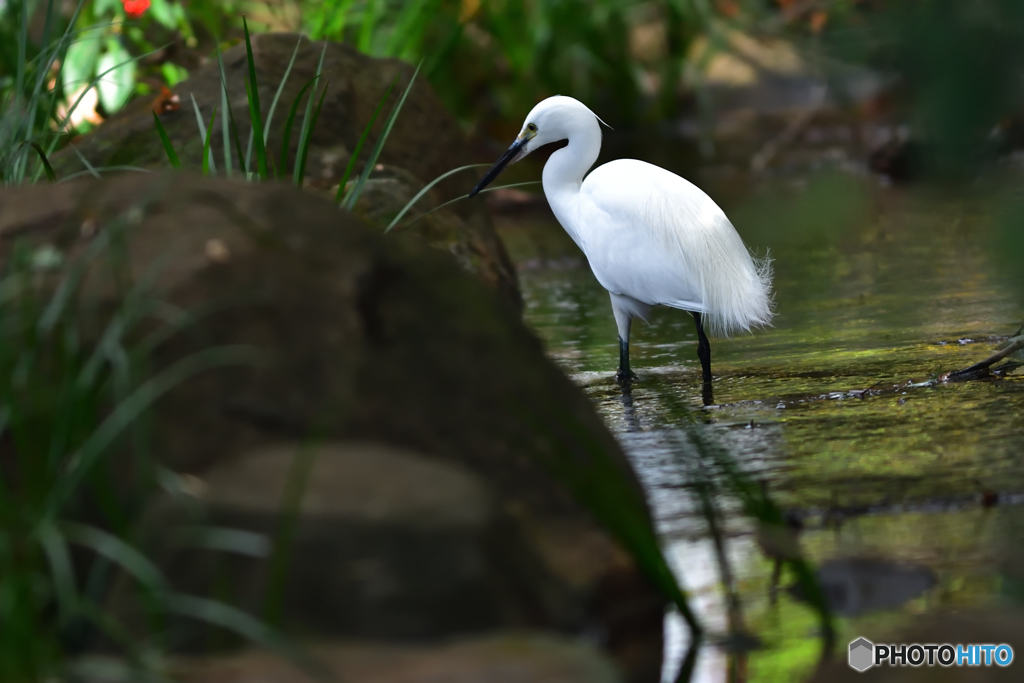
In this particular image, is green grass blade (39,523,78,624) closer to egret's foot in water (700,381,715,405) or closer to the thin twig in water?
egret's foot in water (700,381,715,405)

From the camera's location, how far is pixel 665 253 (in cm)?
483

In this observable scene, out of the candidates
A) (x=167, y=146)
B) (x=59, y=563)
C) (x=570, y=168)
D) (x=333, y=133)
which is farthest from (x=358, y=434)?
(x=333, y=133)

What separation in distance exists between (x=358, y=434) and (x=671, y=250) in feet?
9.24

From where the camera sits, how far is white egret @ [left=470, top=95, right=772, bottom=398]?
184 inches

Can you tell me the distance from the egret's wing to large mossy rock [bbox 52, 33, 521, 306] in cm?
80

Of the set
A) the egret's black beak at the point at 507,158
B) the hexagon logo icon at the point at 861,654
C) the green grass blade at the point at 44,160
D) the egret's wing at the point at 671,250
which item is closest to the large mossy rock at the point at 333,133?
the egret's black beak at the point at 507,158

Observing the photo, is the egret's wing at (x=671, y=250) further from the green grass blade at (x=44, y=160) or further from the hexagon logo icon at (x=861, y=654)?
the hexagon logo icon at (x=861, y=654)

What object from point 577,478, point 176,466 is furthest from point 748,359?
point 176,466

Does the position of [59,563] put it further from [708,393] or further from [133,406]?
[708,393]

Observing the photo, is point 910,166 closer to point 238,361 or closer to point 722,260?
point 238,361

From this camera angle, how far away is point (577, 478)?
2225 millimetres

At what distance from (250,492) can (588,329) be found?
4.04m

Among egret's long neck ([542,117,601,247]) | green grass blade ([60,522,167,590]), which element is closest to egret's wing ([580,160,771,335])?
egret's long neck ([542,117,601,247])

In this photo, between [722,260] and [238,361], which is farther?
[722,260]
